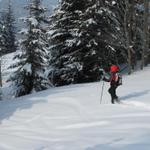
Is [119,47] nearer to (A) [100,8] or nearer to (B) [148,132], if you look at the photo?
(A) [100,8]

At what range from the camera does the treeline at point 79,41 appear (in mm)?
29625

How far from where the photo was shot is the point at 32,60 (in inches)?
1344

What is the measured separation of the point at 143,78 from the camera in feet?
79.9

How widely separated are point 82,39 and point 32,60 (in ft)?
19.4

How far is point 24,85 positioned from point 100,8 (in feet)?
27.9

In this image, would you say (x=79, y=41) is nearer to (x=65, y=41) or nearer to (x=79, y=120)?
(x=65, y=41)

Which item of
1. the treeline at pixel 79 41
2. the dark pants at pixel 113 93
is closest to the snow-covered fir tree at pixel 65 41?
the treeline at pixel 79 41

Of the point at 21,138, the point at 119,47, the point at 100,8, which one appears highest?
the point at 100,8

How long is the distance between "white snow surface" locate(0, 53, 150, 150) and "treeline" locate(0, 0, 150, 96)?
21.6ft

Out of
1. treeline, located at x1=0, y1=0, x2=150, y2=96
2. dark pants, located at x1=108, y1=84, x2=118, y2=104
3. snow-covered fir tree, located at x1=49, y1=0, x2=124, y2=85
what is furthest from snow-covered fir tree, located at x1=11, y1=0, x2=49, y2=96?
dark pants, located at x1=108, y1=84, x2=118, y2=104

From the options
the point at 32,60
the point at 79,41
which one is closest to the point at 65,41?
the point at 79,41

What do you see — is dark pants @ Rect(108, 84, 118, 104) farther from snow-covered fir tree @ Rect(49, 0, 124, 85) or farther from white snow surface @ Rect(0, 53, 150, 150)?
snow-covered fir tree @ Rect(49, 0, 124, 85)

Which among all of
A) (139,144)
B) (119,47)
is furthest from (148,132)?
(119,47)

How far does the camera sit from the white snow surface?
12656 millimetres
